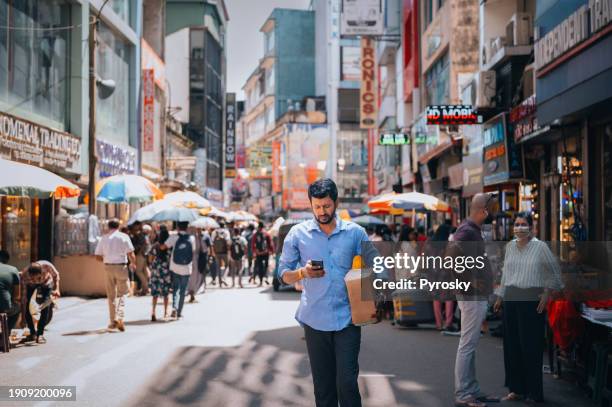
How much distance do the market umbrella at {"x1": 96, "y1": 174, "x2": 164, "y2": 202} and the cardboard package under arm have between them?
53.8 feet

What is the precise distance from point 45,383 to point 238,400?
237 cm

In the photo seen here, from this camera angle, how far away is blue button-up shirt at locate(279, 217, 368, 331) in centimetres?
588

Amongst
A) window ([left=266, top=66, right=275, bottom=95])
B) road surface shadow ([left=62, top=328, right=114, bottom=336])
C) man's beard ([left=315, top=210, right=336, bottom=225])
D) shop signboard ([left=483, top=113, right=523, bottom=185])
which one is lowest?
road surface shadow ([left=62, top=328, right=114, bottom=336])

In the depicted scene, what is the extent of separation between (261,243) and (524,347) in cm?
2031

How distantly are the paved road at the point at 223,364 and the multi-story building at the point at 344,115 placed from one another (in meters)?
59.3

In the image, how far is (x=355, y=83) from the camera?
3132 inches

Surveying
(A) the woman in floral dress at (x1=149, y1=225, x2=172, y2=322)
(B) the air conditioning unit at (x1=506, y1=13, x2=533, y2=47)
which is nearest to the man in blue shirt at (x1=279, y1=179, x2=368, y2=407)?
(A) the woman in floral dress at (x1=149, y1=225, x2=172, y2=322)

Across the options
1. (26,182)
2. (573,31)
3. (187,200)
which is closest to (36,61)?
(187,200)

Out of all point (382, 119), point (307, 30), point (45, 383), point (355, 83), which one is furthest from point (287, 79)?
point (45, 383)

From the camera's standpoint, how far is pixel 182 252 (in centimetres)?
1600

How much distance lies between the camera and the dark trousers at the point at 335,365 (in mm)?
5797

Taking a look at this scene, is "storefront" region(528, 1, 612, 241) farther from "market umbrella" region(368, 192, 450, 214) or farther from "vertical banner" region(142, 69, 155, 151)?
"vertical banner" region(142, 69, 155, 151)

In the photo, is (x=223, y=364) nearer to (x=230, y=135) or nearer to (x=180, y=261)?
(x=180, y=261)

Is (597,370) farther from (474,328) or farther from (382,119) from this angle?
(382,119)
